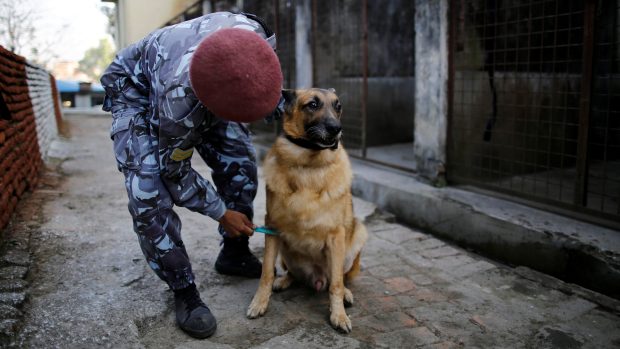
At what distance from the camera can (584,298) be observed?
3006mm

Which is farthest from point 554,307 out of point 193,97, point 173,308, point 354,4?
point 354,4

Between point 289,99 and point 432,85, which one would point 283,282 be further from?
point 432,85

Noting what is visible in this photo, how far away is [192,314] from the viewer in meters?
2.48

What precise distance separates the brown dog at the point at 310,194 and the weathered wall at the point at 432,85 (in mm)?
2088

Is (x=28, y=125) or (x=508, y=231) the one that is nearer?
(x=508, y=231)

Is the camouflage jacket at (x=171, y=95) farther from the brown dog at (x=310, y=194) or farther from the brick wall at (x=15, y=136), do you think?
the brick wall at (x=15, y=136)

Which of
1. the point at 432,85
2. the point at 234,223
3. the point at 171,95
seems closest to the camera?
the point at 171,95

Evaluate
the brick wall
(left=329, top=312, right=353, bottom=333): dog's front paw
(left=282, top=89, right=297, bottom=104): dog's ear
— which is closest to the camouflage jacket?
(left=282, top=89, right=297, bottom=104): dog's ear

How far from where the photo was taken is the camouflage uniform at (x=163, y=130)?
6.91 feet

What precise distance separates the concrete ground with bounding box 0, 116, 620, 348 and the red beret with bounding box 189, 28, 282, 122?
4.10 ft

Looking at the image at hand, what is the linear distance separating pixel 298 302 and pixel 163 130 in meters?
1.36

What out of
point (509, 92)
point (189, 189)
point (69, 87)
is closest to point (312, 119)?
point (189, 189)

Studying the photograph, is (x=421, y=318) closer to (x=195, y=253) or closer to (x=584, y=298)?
(x=584, y=298)

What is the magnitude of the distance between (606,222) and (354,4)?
462 cm
